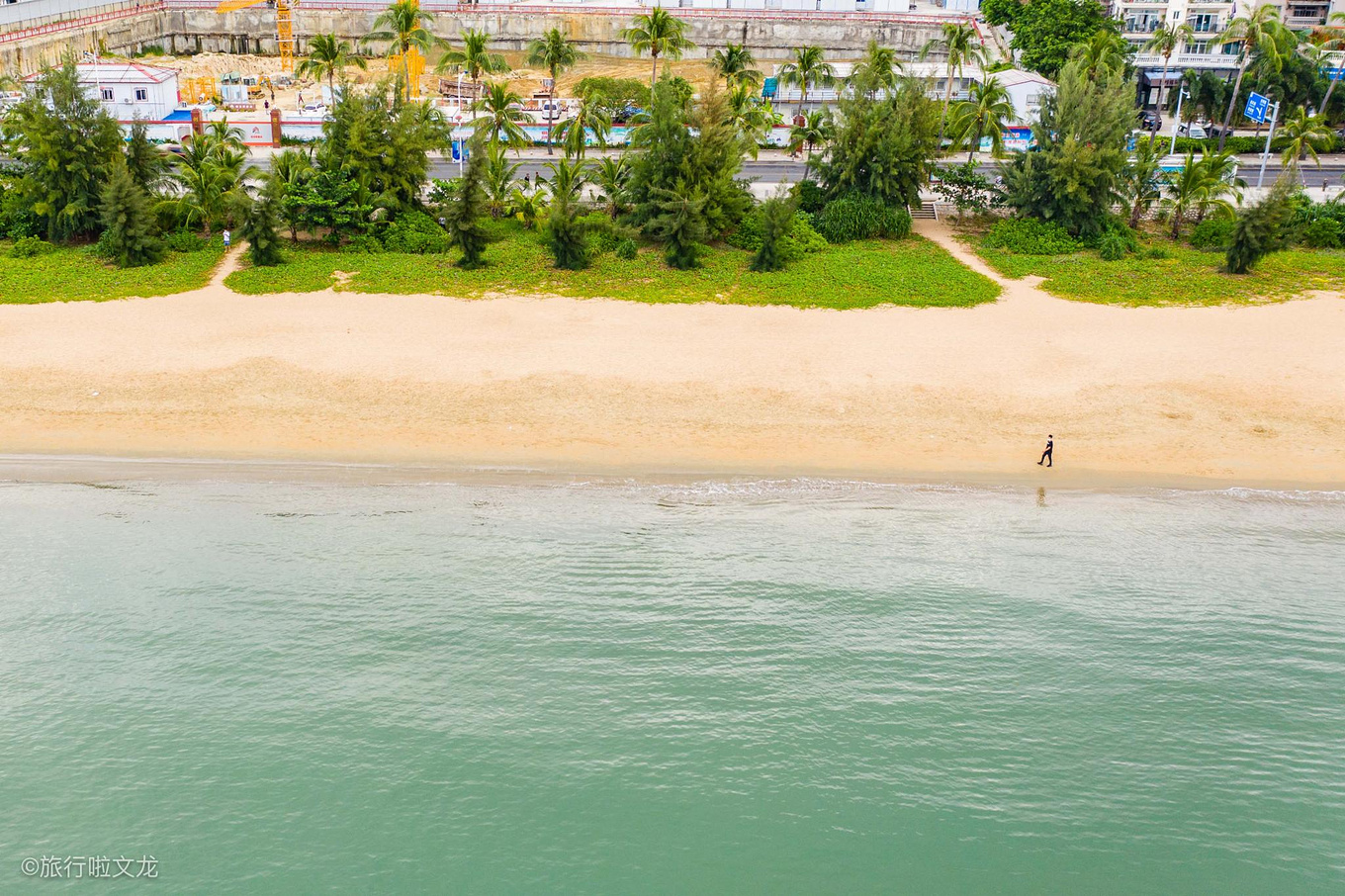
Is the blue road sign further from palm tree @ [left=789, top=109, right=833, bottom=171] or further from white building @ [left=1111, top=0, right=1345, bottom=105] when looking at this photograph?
palm tree @ [left=789, top=109, right=833, bottom=171]

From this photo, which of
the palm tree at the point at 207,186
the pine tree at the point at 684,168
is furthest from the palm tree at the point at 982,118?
the palm tree at the point at 207,186

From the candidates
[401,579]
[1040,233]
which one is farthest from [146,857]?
[1040,233]

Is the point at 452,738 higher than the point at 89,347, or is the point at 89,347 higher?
the point at 89,347

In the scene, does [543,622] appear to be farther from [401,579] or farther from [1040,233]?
[1040,233]

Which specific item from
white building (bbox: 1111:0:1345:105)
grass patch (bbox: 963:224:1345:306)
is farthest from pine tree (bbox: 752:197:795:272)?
white building (bbox: 1111:0:1345:105)

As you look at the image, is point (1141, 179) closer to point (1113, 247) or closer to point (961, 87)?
point (1113, 247)

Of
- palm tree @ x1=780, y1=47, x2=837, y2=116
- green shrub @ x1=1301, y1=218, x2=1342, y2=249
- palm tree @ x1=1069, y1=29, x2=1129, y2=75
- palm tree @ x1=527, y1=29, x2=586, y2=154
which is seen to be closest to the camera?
green shrub @ x1=1301, y1=218, x2=1342, y2=249

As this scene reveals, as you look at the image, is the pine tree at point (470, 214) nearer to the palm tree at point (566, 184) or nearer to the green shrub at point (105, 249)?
the palm tree at point (566, 184)
